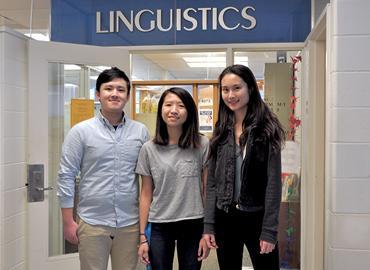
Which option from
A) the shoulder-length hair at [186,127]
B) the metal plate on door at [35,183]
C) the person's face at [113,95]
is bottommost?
the metal plate on door at [35,183]

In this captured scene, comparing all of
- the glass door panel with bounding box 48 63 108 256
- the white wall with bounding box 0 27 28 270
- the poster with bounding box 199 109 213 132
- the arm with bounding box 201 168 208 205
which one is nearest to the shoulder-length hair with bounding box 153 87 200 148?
the arm with bounding box 201 168 208 205

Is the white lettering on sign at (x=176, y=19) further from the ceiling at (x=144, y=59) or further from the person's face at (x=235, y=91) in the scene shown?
the person's face at (x=235, y=91)

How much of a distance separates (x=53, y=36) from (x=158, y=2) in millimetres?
965

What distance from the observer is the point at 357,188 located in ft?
5.98

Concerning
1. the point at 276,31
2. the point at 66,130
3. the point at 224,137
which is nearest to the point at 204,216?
the point at 224,137

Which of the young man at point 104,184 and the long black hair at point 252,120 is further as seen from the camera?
the young man at point 104,184

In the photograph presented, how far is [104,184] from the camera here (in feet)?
6.31

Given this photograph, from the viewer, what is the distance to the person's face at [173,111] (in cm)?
187

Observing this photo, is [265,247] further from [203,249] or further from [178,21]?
[178,21]

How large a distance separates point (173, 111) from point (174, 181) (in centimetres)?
33

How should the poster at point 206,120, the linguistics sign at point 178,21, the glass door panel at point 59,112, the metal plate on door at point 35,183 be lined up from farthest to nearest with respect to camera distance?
the poster at point 206,120 < the linguistics sign at point 178,21 < the glass door panel at point 59,112 < the metal plate on door at point 35,183

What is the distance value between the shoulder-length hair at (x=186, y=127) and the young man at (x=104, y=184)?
150 mm

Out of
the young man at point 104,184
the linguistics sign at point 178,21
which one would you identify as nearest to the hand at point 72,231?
the young man at point 104,184

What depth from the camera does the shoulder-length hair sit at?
1.89 meters
